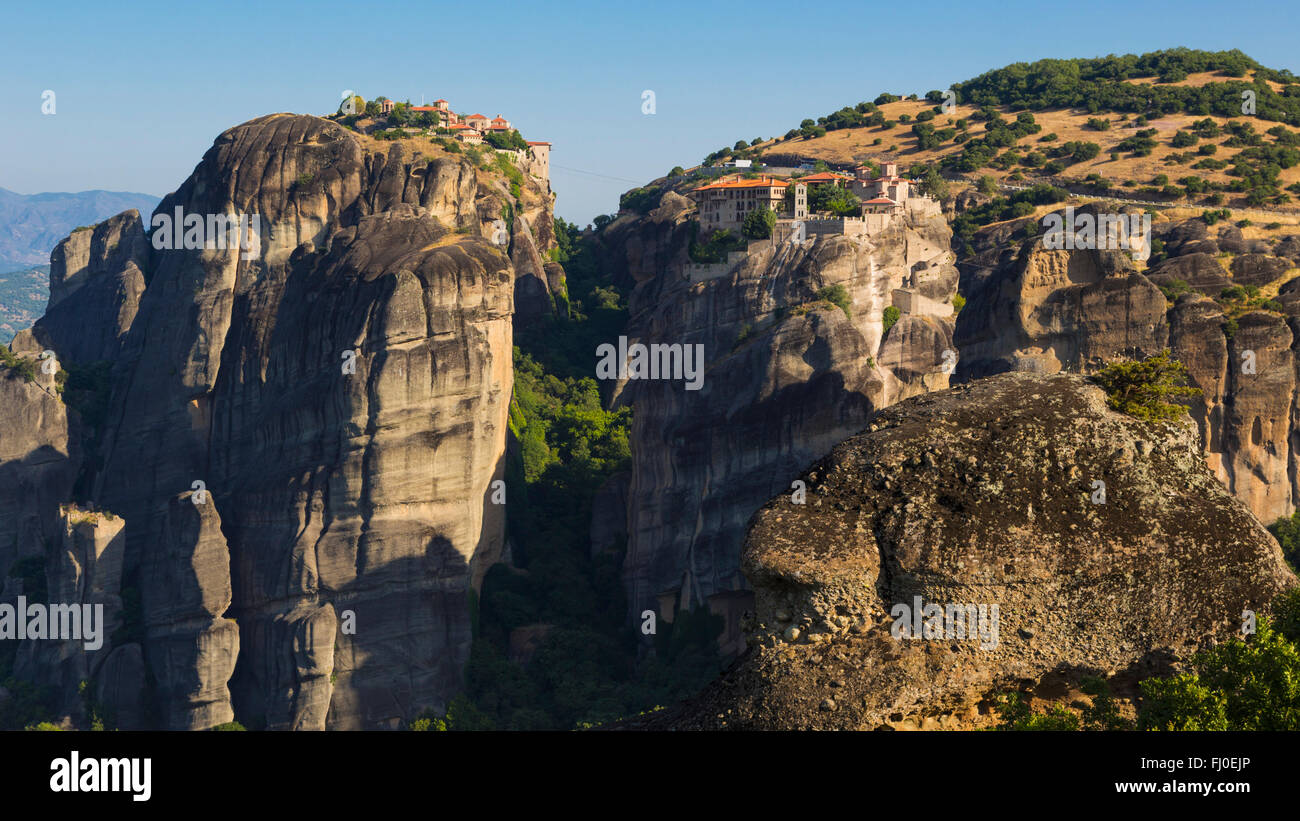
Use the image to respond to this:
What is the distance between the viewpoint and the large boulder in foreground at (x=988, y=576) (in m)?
20.0

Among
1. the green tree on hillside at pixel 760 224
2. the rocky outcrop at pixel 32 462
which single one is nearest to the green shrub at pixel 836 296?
the green tree on hillside at pixel 760 224

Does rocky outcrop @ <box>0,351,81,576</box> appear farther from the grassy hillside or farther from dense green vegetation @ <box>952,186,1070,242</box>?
the grassy hillside

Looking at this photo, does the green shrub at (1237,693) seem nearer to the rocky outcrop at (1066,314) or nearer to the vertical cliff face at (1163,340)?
the vertical cliff face at (1163,340)

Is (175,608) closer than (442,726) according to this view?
No

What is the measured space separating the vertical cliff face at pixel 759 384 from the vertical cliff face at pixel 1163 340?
5.84m

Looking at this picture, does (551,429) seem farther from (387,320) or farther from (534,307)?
(387,320)

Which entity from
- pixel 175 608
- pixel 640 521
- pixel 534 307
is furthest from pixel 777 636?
pixel 534 307

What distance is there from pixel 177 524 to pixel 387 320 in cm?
1422

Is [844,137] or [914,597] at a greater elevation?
[844,137]

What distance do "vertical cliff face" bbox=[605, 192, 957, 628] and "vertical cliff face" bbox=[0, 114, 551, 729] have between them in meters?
8.03

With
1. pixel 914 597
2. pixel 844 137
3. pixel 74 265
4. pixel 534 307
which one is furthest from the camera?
pixel 844 137

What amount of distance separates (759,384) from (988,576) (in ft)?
129

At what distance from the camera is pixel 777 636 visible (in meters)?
20.8

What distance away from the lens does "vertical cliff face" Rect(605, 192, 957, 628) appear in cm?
5819
